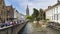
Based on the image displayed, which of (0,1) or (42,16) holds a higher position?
(0,1)

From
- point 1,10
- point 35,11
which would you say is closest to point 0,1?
point 1,10

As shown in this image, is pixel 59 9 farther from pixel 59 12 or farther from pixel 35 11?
pixel 35 11

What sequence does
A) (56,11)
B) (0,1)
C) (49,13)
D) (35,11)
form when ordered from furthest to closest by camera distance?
(35,11)
(0,1)
(49,13)
(56,11)

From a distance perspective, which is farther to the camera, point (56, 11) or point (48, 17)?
point (48, 17)

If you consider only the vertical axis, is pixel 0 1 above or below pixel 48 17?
above

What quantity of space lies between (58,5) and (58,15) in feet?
11.9

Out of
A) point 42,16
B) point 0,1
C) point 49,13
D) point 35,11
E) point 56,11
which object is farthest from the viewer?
point 35,11

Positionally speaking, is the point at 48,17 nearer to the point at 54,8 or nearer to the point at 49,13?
the point at 49,13

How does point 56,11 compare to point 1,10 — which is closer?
point 56,11

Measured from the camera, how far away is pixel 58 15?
6625cm

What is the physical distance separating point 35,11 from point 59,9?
7336cm

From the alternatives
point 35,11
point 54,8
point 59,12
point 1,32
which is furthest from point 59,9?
point 35,11

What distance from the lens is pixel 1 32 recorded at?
52.0ft

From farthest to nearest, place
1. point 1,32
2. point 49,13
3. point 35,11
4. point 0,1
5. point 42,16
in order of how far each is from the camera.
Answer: point 35,11 < point 42,16 < point 0,1 < point 49,13 < point 1,32
